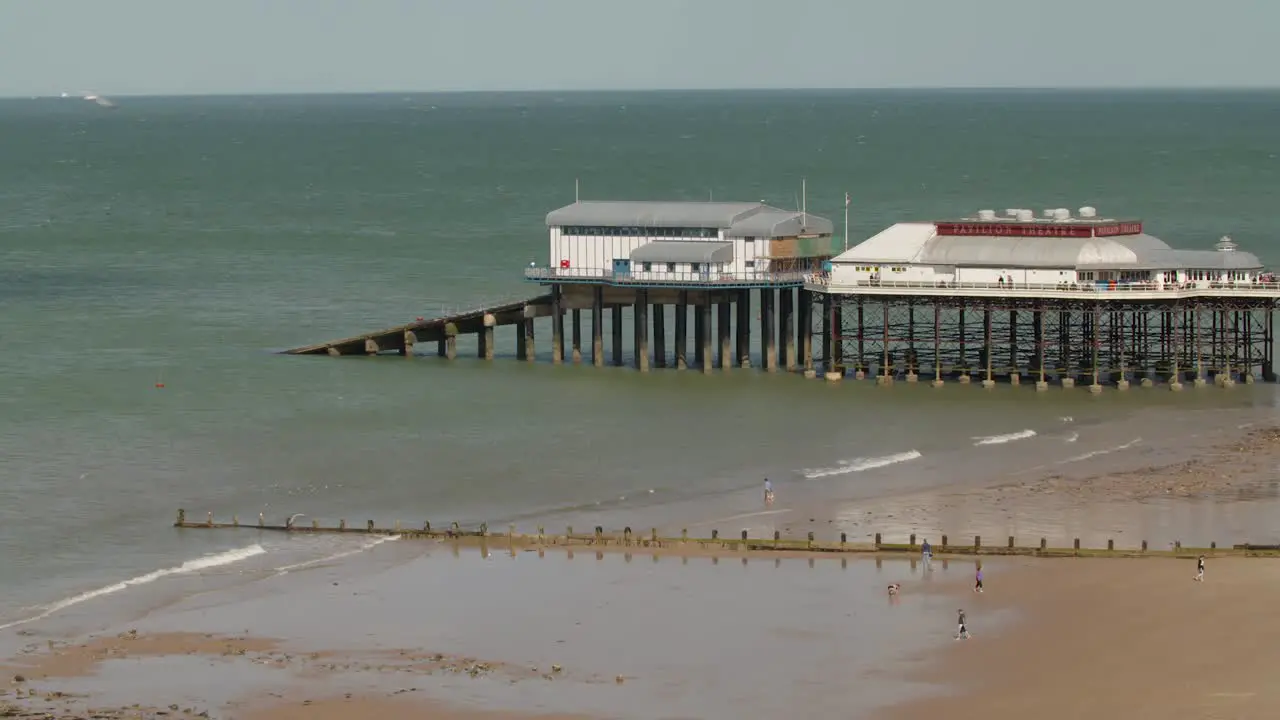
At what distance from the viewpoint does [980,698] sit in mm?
47219

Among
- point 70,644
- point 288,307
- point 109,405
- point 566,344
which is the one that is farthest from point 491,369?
point 70,644

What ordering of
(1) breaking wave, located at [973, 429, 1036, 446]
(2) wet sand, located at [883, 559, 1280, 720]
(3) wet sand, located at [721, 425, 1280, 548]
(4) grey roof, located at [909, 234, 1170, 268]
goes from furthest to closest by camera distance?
(4) grey roof, located at [909, 234, 1170, 268] → (1) breaking wave, located at [973, 429, 1036, 446] → (3) wet sand, located at [721, 425, 1280, 548] → (2) wet sand, located at [883, 559, 1280, 720]

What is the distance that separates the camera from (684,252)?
9138cm

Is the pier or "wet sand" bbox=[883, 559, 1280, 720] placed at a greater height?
the pier

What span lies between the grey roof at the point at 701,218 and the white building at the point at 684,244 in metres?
0.03

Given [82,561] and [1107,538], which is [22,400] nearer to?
[82,561]

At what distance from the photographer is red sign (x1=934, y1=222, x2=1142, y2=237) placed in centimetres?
8756

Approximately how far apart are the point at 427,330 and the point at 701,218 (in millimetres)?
13167

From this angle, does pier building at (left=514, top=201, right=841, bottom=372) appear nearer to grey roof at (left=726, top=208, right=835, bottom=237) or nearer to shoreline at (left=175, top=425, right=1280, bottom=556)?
grey roof at (left=726, top=208, right=835, bottom=237)

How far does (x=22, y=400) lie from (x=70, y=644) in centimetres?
3802

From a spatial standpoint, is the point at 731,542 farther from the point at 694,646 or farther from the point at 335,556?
the point at 335,556

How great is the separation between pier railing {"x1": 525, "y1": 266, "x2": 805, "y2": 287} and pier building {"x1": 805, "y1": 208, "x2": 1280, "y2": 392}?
159 centimetres

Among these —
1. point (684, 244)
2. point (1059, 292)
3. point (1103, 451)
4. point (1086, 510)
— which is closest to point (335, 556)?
point (1086, 510)

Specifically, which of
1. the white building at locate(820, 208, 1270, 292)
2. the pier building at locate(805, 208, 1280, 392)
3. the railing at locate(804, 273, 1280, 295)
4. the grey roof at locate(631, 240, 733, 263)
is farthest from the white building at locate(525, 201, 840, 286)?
the railing at locate(804, 273, 1280, 295)
